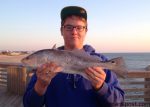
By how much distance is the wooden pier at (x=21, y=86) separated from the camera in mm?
8234

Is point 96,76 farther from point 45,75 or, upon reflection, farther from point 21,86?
point 21,86

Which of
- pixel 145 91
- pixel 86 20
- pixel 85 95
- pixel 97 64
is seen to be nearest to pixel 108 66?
pixel 97 64

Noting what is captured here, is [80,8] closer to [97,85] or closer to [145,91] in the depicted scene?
[97,85]

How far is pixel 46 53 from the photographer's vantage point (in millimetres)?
3316

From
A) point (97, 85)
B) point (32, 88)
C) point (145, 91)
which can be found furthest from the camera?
point (145, 91)

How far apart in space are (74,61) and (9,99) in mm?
7741

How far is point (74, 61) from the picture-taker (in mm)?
3334

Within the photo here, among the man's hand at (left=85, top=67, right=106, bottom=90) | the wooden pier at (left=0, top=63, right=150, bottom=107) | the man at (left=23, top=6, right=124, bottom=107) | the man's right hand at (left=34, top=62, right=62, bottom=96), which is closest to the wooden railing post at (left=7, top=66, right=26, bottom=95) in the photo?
the wooden pier at (left=0, top=63, right=150, bottom=107)

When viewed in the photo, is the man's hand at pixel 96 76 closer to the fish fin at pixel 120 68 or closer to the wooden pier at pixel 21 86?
the fish fin at pixel 120 68

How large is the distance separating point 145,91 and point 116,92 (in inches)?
204

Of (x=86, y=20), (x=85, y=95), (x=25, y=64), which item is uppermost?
(x=86, y=20)

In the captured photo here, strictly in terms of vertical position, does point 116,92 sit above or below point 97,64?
below

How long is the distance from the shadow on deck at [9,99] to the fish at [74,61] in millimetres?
6590

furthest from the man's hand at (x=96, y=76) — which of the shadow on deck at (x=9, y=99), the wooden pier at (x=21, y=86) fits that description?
the shadow on deck at (x=9, y=99)
